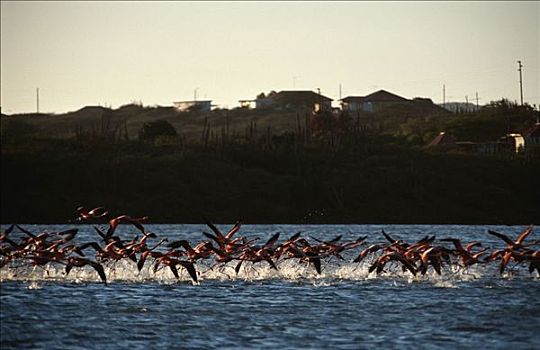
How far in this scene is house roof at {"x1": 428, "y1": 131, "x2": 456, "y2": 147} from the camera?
8576 cm

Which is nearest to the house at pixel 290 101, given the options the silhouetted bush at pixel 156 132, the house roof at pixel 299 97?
the house roof at pixel 299 97

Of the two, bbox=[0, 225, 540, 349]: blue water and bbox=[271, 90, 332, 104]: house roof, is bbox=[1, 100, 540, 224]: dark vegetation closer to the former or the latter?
bbox=[0, 225, 540, 349]: blue water

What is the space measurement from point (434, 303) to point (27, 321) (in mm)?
8960

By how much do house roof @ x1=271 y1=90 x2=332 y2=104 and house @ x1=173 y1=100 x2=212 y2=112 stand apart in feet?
27.9

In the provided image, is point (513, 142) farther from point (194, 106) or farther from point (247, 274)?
point (194, 106)

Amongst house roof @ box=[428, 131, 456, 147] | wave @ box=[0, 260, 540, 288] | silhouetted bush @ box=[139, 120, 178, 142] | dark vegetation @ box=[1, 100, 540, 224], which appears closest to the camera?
wave @ box=[0, 260, 540, 288]

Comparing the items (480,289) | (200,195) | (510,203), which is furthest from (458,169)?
(480,289)

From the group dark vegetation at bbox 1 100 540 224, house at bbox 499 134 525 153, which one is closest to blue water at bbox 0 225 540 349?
dark vegetation at bbox 1 100 540 224

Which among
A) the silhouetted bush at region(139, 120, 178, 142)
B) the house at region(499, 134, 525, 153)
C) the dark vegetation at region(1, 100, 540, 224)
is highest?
the silhouetted bush at region(139, 120, 178, 142)

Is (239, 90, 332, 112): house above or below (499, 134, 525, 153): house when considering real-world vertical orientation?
above

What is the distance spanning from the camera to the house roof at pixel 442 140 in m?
85.8

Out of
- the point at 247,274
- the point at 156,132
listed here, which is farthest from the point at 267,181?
the point at 247,274

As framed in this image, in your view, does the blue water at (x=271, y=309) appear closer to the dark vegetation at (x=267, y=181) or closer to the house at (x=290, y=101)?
the dark vegetation at (x=267, y=181)

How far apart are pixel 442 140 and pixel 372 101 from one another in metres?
54.3
